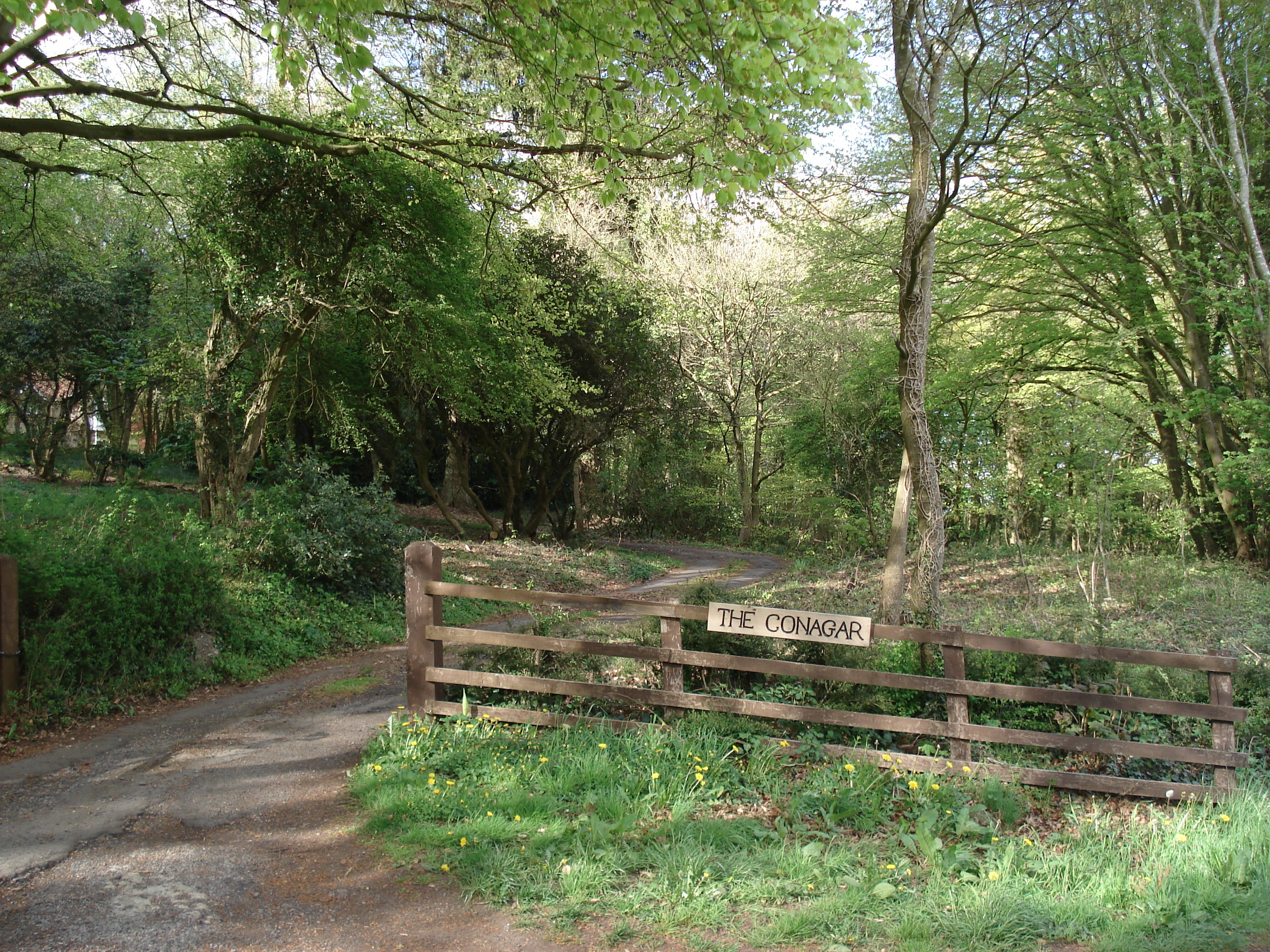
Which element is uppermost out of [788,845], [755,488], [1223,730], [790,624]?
[755,488]

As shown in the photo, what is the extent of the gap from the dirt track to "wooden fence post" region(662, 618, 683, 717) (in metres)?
2.00

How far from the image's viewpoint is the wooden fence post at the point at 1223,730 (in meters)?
4.73

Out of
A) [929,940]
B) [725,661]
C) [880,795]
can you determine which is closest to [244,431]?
[725,661]

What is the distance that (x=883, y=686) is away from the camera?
5.17 m

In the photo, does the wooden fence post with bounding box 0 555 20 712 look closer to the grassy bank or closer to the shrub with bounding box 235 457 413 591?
the grassy bank

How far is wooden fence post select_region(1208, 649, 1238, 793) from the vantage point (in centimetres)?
473

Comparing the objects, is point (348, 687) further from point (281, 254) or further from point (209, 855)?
point (281, 254)

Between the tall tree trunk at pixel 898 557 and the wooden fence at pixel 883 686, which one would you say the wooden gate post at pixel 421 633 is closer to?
the wooden fence at pixel 883 686

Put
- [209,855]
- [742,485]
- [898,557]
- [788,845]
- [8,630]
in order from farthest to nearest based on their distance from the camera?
1. [742,485]
2. [898,557]
3. [8,630]
4. [788,845]
5. [209,855]

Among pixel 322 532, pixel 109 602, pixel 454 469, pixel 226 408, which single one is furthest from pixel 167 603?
pixel 454 469

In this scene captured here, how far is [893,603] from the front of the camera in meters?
7.16

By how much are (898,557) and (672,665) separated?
306 cm

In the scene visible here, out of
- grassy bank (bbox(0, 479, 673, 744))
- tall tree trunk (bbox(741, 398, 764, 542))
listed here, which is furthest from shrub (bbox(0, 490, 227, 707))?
tall tree trunk (bbox(741, 398, 764, 542))

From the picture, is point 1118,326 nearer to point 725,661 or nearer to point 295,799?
point 725,661
